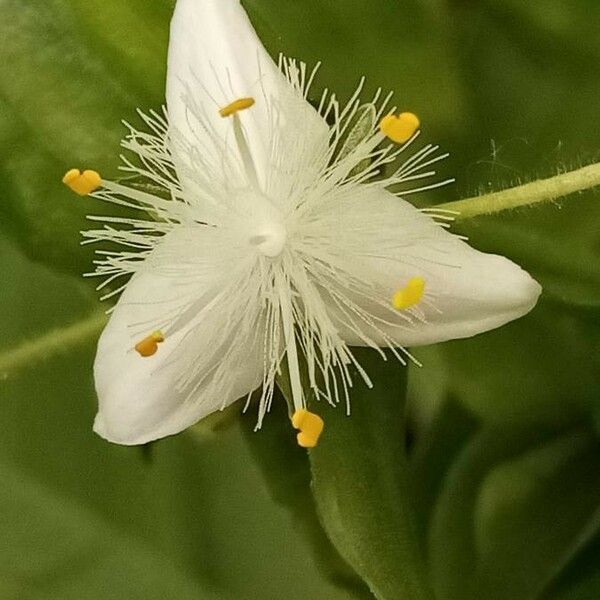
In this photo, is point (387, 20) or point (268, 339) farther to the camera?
point (387, 20)

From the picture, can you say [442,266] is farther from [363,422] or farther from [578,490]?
[578,490]

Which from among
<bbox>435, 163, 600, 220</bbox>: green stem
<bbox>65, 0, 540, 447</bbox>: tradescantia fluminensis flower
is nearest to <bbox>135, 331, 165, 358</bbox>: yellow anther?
<bbox>65, 0, 540, 447</bbox>: tradescantia fluminensis flower

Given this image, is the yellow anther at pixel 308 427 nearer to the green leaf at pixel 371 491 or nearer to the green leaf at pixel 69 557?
the green leaf at pixel 371 491

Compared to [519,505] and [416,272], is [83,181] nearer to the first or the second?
[416,272]

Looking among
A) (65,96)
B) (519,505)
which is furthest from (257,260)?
(519,505)

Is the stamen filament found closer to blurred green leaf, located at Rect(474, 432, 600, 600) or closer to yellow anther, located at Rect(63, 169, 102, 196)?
yellow anther, located at Rect(63, 169, 102, 196)

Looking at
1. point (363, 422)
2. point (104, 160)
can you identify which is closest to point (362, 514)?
point (363, 422)

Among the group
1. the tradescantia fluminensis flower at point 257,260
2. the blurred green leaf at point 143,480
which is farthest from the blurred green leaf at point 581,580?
the tradescantia fluminensis flower at point 257,260
